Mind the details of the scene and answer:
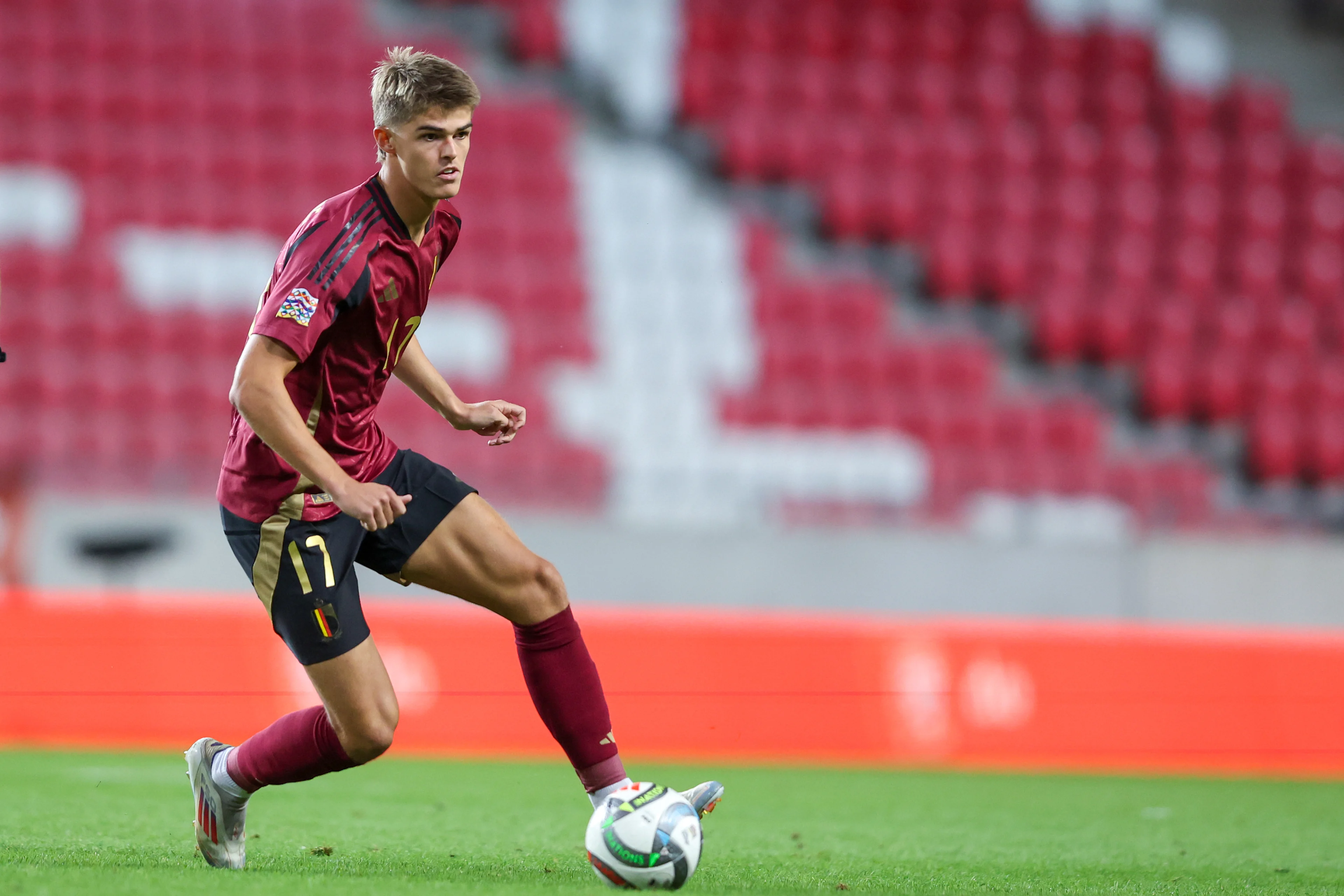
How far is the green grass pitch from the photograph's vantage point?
3.23 m

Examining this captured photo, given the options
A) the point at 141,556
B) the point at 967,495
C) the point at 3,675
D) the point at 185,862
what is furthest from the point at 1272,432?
the point at 185,862

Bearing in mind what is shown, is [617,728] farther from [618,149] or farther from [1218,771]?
[618,149]

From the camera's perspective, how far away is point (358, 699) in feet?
10.5

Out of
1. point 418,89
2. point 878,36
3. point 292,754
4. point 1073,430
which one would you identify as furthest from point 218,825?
point 878,36

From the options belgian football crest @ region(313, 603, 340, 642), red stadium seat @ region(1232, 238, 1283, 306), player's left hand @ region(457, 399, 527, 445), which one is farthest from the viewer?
red stadium seat @ region(1232, 238, 1283, 306)

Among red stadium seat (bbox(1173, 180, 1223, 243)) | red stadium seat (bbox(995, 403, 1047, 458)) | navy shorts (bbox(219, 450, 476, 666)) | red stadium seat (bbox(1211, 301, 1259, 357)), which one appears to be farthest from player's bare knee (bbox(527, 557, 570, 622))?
red stadium seat (bbox(1173, 180, 1223, 243))

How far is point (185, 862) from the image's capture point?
3.33 m

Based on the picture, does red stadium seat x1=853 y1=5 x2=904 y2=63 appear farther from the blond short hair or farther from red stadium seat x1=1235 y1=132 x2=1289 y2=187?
the blond short hair

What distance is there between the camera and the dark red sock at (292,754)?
10.7ft

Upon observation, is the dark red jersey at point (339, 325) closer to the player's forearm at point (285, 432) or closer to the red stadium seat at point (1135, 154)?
the player's forearm at point (285, 432)

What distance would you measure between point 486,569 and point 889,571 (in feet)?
19.1

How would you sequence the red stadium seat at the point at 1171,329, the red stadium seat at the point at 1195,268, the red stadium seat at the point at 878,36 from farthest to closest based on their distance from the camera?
1. the red stadium seat at the point at 878,36
2. the red stadium seat at the point at 1195,268
3. the red stadium seat at the point at 1171,329

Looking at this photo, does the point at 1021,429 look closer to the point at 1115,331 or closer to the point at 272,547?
the point at 1115,331

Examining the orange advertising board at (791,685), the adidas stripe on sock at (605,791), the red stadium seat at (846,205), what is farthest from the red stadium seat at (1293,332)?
the adidas stripe on sock at (605,791)
